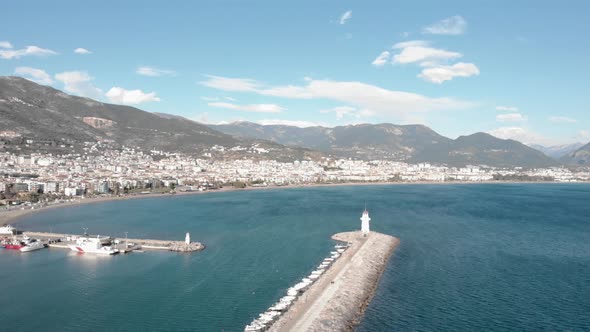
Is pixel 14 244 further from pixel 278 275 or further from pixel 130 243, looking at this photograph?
pixel 278 275

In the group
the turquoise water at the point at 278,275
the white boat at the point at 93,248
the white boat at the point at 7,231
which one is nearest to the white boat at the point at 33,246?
the turquoise water at the point at 278,275

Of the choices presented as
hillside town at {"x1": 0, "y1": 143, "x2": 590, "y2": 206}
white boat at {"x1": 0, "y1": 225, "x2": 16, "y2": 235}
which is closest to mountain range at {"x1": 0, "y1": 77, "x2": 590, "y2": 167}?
hillside town at {"x1": 0, "y1": 143, "x2": 590, "y2": 206}

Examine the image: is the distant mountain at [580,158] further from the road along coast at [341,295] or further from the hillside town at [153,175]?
the road along coast at [341,295]

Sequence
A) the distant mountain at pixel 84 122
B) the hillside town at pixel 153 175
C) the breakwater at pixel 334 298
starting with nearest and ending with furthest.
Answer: the breakwater at pixel 334 298 < the hillside town at pixel 153 175 < the distant mountain at pixel 84 122

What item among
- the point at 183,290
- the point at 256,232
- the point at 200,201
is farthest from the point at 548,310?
the point at 200,201

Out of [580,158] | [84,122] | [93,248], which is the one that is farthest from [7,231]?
[580,158]
